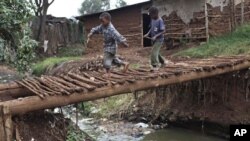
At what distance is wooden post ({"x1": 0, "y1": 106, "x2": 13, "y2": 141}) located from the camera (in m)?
5.31

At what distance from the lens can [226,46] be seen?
42.2 ft

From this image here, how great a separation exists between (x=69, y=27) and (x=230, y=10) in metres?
13.3

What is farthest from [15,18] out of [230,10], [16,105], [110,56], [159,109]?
[230,10]

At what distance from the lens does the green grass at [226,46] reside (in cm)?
1201

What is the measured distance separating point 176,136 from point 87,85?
3848 millimetres

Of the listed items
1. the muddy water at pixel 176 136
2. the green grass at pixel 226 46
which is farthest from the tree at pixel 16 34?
Result: the green grass at pixel 226 46

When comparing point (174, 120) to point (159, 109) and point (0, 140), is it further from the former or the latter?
point (0, 140)

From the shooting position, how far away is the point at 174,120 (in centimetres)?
1021

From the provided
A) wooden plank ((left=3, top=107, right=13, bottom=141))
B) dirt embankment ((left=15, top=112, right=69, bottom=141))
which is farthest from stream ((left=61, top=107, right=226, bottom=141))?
wooden plank ((left=3, top=107, right=13, bottom=141))

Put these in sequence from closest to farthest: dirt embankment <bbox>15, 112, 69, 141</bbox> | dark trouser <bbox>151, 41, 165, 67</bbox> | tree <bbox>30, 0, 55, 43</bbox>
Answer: dirt embankment <bbox>15, 112, 69, 141</bbox> → dark trouser <bbox>151, 41, 165, 67</bbox> → tree <bbox>30, 0, 55, 43</bbox>

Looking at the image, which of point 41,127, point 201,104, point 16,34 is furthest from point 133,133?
point 41,127

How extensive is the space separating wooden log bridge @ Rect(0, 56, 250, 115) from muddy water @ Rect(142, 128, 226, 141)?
5.61ft

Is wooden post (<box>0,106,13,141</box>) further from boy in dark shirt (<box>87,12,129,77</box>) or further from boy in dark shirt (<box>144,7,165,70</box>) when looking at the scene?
boy in dark shirt (<box>144,7,165,70</box>)

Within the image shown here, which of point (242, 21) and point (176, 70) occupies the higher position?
point (242, 21)
